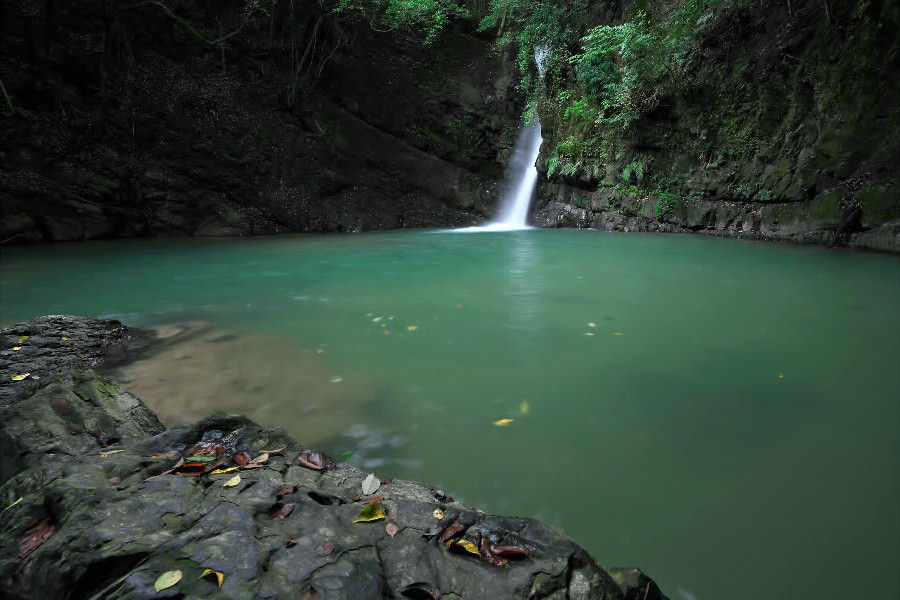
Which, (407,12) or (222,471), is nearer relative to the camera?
(222,471)

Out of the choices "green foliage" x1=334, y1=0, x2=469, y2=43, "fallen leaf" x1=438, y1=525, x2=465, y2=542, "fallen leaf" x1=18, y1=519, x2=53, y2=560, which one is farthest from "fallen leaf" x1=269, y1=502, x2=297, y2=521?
"green foliage" x1=334, y1=0, x2=469, y2=43

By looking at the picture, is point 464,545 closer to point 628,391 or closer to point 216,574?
point 216,574

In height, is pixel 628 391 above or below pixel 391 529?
below

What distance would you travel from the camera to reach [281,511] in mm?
1464

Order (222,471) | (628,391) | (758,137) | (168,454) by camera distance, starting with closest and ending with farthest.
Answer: (222,471) < (168,454) < (628,391) < (758,137)

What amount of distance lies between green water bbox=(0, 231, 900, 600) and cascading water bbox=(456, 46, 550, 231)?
9.11 meters

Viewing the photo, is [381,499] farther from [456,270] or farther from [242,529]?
[456,270]

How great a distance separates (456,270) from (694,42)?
30.3 feet

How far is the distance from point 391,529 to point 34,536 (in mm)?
1012

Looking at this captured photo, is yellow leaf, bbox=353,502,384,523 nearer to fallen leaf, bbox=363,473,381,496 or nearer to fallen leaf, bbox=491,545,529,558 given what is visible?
fallen leaf, bbox=363,473,381,496

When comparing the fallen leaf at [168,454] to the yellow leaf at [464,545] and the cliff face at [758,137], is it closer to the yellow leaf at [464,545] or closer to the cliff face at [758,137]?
the yellow leaf at [464,545]

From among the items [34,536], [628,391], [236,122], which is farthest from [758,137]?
[236,122]

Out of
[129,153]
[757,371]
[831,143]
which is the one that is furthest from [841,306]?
[129,153]

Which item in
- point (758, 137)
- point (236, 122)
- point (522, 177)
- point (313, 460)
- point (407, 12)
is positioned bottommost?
point (313, 460)
